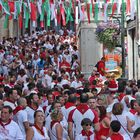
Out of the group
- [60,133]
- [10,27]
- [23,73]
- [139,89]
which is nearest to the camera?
[60,133]

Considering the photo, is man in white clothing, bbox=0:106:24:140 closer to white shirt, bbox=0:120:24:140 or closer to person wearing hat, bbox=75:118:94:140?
white shirt, bbox=0:120:24:140

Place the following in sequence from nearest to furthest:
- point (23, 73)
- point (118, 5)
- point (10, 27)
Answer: point (23, 73) → point (118, 5) → point (10, 27)

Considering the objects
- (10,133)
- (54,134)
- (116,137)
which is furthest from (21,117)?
(116,137)

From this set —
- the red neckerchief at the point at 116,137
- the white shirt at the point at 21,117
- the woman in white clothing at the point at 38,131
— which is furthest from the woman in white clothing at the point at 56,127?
the red neckerchief at the point at 116,137

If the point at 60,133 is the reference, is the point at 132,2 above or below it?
above

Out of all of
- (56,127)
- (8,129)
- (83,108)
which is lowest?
(56,127)

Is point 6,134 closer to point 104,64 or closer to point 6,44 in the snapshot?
point 104,64

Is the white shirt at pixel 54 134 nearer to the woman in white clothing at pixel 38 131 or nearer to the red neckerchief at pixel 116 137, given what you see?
the woman in white clothing at pixel 38 131

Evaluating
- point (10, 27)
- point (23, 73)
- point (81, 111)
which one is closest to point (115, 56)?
point (23, 73)

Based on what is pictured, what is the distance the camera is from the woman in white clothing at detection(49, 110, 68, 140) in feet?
39.4

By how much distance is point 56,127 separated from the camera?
39.4 ft

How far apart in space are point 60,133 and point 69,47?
25.2 meters

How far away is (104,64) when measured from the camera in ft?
86.3

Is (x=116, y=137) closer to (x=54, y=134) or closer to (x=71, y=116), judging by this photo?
(x=54, y=134)
